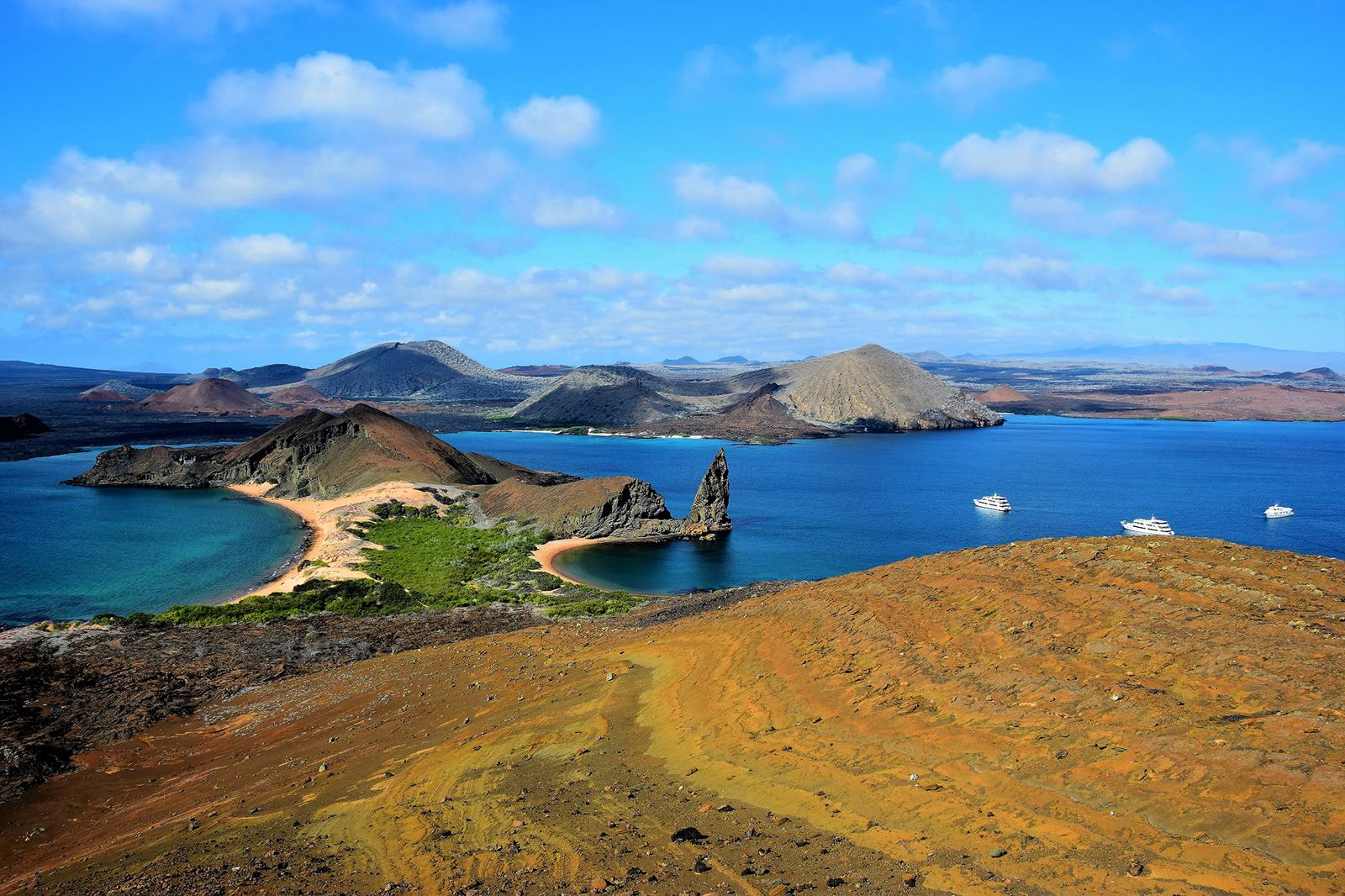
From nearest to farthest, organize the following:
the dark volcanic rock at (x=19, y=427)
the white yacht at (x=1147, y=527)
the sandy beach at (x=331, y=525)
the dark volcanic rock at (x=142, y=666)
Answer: the dark volcanic rock at (x=142, y=666) < the sandy beach at (x=331, y=525) < the white yacht at (x=1147, y=527) < the dark volcanic rock at (x=19, y=427)

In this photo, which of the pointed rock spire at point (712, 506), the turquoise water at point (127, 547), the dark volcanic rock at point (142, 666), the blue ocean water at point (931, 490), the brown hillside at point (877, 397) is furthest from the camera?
the brown hillside at point (877, 397)

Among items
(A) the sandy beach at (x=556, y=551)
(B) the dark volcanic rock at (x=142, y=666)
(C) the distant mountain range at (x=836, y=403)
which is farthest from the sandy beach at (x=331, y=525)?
(C) the distant mountain range at (x=836, y=403)

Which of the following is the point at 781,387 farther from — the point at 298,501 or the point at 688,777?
the point at 688,777

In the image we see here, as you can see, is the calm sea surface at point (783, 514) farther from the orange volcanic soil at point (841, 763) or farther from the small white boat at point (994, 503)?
the orange volcanic soil at point (841, 763)

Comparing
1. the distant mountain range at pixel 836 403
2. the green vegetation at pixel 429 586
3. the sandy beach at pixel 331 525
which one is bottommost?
the green vegetation at pixel 429 586

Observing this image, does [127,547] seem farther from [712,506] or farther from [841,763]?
[841,763]

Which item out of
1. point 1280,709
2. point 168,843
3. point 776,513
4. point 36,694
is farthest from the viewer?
point 776,513

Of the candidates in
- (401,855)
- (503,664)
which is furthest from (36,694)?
(401,855)
